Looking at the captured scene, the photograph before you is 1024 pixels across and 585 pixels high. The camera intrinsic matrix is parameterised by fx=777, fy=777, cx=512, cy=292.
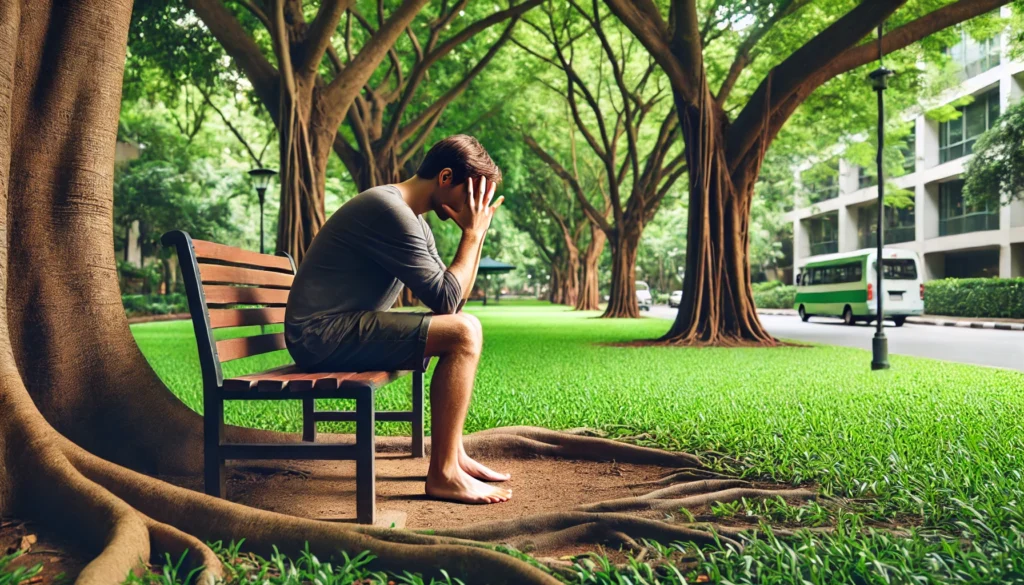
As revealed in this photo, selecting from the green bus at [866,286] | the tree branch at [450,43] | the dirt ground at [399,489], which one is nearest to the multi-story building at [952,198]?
the green bus at [866,286]

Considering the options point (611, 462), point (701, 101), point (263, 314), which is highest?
point (701, 101)

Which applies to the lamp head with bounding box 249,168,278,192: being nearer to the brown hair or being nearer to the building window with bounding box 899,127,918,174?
the brown hair

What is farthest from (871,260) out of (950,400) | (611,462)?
(611,462)

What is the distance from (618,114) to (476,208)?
2146 cm

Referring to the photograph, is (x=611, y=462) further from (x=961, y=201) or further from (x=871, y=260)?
(x=961, y=201)

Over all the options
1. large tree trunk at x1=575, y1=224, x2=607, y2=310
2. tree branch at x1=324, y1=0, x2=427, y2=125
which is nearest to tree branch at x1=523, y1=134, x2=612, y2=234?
large tree trunk at x1=575, y1=224, x2=607, y2=310

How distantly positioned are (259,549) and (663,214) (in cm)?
5232

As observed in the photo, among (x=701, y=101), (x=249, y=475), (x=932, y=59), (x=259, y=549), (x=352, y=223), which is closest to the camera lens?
(x=259, y=549)

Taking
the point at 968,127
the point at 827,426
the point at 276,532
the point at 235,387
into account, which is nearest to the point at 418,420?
the point at 235,387

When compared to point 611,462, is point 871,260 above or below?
above

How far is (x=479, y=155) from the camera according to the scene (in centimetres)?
331

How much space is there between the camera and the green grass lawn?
2379mm

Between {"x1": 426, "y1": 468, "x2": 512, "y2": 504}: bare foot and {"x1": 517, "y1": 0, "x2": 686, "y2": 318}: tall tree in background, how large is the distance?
47.3ft

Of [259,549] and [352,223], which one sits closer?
[259,549]
